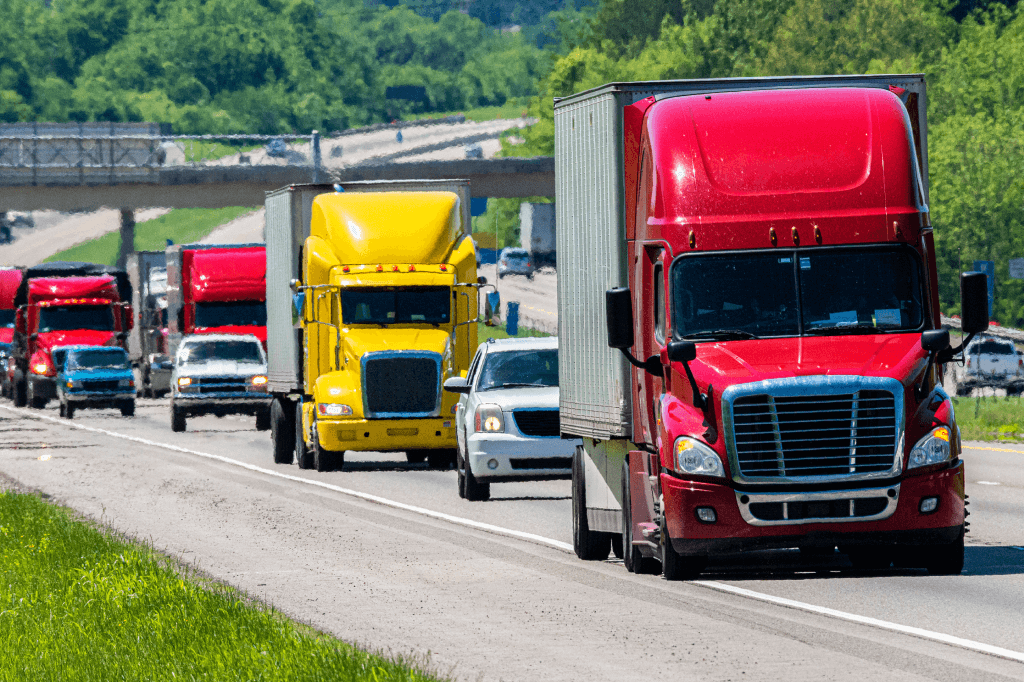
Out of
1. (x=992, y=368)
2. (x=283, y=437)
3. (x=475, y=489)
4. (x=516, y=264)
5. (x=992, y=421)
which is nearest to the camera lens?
(x=475, y=489)

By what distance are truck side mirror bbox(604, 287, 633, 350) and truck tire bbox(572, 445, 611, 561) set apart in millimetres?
2072

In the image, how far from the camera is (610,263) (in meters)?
14.8

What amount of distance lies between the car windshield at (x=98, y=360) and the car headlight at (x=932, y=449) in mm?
37247

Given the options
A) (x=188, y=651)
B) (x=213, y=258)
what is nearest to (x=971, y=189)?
(x=213, y=258)

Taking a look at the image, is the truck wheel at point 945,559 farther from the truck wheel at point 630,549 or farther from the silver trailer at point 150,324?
the silver trailer at point 150,324

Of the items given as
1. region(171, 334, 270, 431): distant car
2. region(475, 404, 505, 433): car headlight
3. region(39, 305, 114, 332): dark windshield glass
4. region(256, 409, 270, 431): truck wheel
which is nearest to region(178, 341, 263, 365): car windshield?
region(171, 334, 270, 431): distant car

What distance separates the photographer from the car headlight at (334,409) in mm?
26609

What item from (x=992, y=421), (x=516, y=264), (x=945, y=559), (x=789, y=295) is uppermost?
(x=516, y=264)

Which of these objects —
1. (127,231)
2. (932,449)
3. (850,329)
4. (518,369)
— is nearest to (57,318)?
(518,369)

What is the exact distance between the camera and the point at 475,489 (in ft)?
72.6

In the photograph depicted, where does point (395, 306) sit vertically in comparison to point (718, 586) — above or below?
above

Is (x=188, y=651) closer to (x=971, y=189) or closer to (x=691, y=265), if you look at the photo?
(x=691, y=265)

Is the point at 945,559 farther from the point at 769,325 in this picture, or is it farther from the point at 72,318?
the point at 72,318

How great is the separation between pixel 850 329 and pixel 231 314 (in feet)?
110
